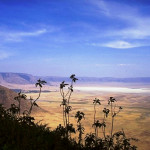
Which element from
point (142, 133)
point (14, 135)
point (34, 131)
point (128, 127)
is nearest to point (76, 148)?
point (34, 131)

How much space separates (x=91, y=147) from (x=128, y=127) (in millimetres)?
73963

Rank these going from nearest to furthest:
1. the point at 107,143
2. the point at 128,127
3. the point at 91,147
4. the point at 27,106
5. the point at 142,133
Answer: the point at 91,147 → the point at 107,143 → the point at 142,133 → the point at 128,127 → the point at 27,106

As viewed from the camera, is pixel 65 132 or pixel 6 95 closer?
pixel 65 132

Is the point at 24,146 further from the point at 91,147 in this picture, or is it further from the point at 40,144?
the point at 91,147

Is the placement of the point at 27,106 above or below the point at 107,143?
below

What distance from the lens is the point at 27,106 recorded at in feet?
320

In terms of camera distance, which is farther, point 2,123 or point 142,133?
point 142,133

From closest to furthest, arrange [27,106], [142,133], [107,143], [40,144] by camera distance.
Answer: [40,144], [107,143], [142,133], [27,106]

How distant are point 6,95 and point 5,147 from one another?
9859cm

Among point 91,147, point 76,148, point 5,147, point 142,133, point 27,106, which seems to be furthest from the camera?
point 27,106

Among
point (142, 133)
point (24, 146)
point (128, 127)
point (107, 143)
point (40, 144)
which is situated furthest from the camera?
point (128, 127)

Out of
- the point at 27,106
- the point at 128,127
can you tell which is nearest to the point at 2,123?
the point at 128,127

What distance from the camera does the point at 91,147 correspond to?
32.0ft

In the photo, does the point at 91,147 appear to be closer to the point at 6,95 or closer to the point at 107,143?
the point at 107,143
